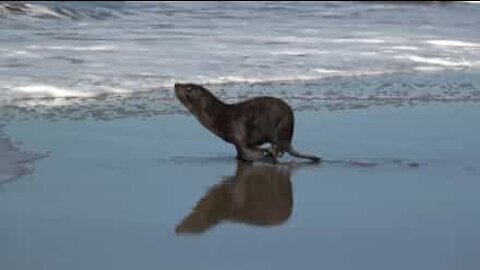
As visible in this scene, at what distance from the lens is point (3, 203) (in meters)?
5.37

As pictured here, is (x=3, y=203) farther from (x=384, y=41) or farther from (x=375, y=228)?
(x=384, y=41)

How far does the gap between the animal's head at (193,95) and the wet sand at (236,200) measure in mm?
323

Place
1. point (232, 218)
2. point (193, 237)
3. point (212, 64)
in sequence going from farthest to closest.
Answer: point (212, 64)
point (232, 218)
point (193, 237)

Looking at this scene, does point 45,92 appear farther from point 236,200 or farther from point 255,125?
point 236,200

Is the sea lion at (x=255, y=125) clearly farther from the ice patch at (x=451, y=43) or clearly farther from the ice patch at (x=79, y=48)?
the ice patch at (x=451, y=43)

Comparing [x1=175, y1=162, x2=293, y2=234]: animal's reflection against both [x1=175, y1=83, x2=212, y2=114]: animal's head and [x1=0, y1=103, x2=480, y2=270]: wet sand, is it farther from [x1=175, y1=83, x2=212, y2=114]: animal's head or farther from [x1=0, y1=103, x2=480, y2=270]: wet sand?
[x1=175, y1=83, x2=212, y2=114]: animal's head

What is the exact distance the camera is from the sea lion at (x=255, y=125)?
22.1 feet

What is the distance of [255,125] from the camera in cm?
679

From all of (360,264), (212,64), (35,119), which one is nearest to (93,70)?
(212,64)

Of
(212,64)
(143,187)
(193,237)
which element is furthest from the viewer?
(212,64)

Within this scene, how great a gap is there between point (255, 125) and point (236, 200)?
1243mm

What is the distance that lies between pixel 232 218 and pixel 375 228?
0.72 meters

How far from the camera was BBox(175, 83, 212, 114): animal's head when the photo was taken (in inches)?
275

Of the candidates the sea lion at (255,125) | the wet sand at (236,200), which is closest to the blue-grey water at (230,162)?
the wet sand at (236,200)
